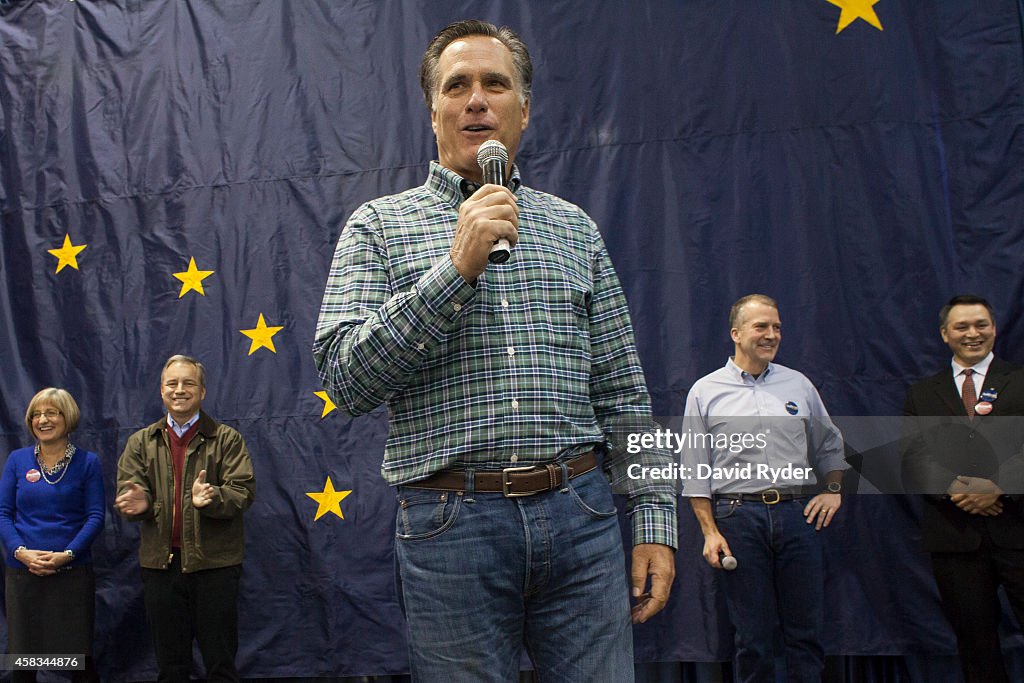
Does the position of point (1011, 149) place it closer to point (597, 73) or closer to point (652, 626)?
point (597, 73)

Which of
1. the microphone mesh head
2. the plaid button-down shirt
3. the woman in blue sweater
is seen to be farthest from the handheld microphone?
the woman in blue sweater

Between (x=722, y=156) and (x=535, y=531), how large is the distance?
274cm

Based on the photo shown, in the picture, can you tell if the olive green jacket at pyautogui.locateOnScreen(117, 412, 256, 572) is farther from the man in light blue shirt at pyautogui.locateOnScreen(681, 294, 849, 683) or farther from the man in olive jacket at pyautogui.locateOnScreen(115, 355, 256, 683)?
the man in light blue shirt at pyautogui.locateOnScreen(681, 294, 849, 683)

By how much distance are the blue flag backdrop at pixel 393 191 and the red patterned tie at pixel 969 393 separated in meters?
0.14

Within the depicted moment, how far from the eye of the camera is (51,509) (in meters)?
3.64

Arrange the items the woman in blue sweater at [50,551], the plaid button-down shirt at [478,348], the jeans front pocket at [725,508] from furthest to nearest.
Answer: the woman in blue sweater at [50,551] → the jeans front pocket at [725,508] → the plaid button-down shirt at [478,348]

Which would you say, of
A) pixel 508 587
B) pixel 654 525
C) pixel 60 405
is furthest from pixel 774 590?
pixel 60 405

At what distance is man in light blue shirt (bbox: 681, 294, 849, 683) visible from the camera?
3217 mm

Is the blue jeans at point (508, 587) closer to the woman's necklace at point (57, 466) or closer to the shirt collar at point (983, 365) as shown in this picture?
the shirt collar at point (983, 365)

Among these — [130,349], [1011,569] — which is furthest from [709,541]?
[130,349]

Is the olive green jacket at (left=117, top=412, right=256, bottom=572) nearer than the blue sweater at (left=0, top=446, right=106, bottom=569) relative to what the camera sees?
Yes

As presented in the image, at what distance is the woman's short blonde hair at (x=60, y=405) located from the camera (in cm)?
380

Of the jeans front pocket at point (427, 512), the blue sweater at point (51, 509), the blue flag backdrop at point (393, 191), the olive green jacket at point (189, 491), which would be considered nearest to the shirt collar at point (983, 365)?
the blue flag backdrop at point (393, 191)

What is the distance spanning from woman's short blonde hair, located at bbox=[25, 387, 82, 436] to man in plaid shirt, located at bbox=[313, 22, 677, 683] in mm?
3030
